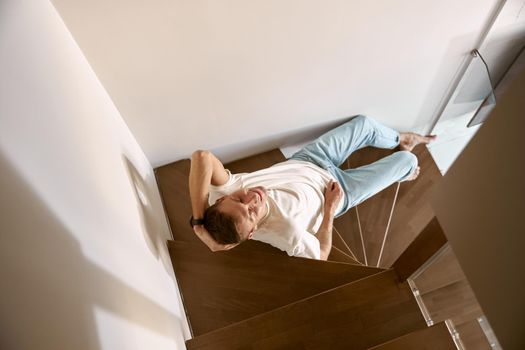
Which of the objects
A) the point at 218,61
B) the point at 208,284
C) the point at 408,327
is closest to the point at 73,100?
the point at 218,61

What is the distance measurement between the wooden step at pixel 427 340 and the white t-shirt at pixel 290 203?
66 cm

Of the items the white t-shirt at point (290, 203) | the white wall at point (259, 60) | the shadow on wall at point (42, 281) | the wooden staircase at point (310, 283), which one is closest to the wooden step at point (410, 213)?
the wooden staircase at point (310, 283)

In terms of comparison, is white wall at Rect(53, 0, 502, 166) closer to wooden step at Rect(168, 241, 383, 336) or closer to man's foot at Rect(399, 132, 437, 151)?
man's foot at Rect(399, 132, 437, 151)

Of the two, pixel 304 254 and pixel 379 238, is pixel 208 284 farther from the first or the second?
pixel 379 238

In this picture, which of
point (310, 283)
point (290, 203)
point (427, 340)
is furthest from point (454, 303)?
point (290, 203)

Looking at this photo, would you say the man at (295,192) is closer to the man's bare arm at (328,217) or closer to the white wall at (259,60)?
the man's bare arm at (328,217)

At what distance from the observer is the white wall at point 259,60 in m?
1.55

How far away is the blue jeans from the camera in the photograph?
236cm

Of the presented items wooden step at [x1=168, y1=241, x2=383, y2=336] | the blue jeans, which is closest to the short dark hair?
wooden step at [x1=168, y1=241, x2=383, y2=336]

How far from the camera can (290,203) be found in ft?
6.42

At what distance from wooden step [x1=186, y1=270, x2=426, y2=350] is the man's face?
1.29ft

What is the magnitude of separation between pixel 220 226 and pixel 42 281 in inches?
36.4

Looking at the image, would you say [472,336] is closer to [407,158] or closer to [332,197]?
[332,197]

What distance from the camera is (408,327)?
4.88 ft
